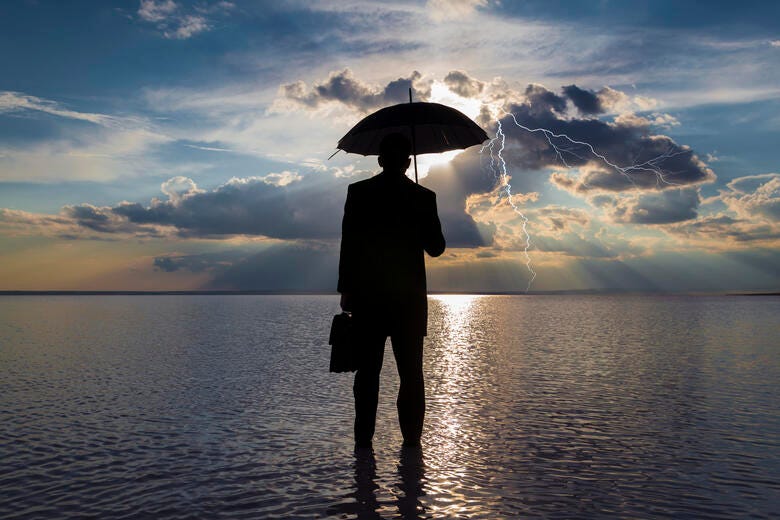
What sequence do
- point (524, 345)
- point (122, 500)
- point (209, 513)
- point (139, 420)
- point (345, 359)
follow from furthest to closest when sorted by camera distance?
point (524, 345) < point (139, 420) < point (345, 359) < point (122, 500) < point (209, 513)

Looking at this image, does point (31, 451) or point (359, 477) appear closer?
point (359, 477)

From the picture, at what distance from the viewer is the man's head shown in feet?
20.9

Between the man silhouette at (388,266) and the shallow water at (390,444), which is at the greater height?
the man silhouette at (388,266)

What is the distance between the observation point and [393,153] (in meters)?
6.36

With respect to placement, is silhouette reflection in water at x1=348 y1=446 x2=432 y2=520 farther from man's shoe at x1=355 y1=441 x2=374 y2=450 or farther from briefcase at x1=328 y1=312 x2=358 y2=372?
briefcase at x1=328 y1=312 x2=358 y2=372

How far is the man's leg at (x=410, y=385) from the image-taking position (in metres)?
6.27

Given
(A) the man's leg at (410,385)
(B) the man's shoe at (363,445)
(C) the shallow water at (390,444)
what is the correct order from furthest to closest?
(B) the man's shoe at (363,445), (A) the man's leg at (410,385), (C) the shallow water at (390,444)

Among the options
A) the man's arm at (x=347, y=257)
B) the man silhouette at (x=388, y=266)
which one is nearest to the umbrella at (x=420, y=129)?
the man silhouette at (x=388, y=266)

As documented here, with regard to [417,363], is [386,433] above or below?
below

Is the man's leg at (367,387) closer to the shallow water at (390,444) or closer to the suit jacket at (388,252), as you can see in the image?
the suit jacket at (388,252)

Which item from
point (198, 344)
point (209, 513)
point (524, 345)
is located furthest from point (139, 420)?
point (524, 345)

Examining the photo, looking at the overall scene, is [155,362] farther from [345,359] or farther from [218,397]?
[345,359]

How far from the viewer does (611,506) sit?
4715 millimetres

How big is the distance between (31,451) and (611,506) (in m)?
5.47
